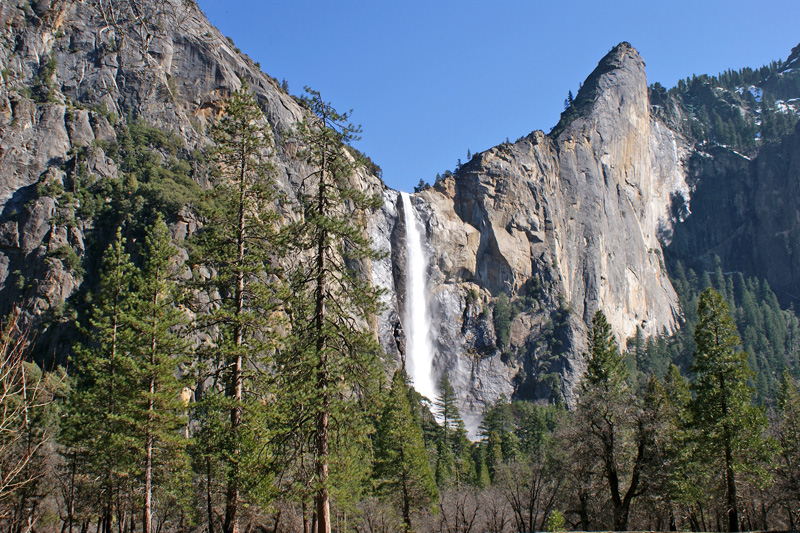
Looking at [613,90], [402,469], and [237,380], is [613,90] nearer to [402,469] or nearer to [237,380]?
[402,469]

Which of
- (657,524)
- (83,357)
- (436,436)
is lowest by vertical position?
(657,524)

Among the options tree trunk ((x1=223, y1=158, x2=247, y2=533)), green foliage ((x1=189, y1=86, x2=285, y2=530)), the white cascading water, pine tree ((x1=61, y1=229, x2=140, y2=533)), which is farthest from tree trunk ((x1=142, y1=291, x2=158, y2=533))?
the white cascading water

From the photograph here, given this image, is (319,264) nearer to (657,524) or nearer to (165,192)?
(657,524)

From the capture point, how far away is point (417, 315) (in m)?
100

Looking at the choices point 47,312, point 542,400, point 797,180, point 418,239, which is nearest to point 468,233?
point 418,239

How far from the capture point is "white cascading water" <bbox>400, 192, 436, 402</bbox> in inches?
3789

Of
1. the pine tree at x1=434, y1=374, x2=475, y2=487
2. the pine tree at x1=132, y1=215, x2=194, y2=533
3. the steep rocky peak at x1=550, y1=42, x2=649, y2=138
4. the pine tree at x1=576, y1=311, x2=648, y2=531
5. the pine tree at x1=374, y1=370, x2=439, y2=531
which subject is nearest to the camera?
the pine tree at x1=132, y1=215, x2=194, y2=533

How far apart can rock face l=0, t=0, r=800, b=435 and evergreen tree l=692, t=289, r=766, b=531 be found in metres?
25.0

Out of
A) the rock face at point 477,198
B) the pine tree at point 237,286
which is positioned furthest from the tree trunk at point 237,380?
the rock face at point 477,198

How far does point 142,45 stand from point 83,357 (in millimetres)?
67524

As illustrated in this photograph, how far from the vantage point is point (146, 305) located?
70.8 feet

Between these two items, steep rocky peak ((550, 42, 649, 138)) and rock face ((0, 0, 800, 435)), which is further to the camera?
steep rocky peak ((550, 42, 649, 138))

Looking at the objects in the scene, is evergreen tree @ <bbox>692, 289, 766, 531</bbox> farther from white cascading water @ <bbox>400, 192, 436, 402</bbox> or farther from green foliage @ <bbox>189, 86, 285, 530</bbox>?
white cascading water @ <bbox>400, 192, 436, 402</bbox>

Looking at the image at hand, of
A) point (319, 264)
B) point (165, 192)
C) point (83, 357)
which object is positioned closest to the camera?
point (319, 264)
